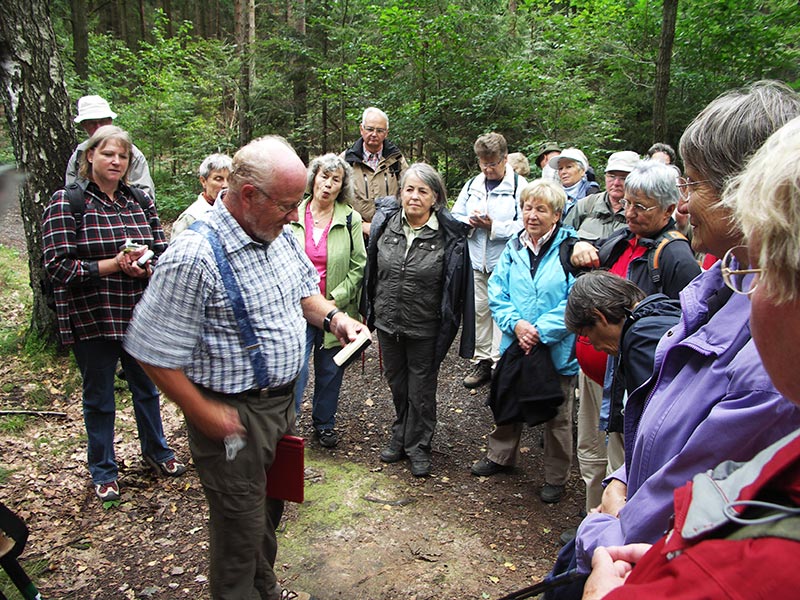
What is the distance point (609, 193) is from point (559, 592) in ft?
12.3

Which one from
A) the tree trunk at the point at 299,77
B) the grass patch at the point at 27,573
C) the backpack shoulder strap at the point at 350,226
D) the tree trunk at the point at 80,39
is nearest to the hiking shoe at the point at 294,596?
the grass patch at the point at 27,573

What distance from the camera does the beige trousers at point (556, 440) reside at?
3873 millimetres

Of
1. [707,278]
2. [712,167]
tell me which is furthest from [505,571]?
[712,167]

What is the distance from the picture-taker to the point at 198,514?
12.1 feet

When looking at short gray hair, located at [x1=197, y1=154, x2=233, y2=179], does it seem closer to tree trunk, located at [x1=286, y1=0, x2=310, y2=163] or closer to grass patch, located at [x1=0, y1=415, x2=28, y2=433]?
grass patch, located at [x1=0, y1=415, x2=28, y2=433]

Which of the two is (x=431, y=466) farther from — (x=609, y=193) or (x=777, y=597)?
(x=777, y=597)

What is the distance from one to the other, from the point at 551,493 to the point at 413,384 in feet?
4.11

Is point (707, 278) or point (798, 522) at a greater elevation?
point (707, 278)

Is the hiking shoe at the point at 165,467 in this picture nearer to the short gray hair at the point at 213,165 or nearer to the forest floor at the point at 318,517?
the forest floor at the point at 318,517

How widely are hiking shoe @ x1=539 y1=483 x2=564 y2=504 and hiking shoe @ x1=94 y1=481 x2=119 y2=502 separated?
2.92 meters

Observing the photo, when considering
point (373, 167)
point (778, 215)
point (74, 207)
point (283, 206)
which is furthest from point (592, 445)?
point (373, 167)

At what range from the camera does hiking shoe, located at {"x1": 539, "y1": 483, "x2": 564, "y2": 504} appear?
12.8 ft

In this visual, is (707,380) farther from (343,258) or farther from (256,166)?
(343,258)

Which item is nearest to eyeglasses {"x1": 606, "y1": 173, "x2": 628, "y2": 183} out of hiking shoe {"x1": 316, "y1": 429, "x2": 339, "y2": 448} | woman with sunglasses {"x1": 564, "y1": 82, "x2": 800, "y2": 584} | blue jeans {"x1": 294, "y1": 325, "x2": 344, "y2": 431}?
blue jeans {"x1": 294, "y1": 325, "x2": 344, "y2": 431}
